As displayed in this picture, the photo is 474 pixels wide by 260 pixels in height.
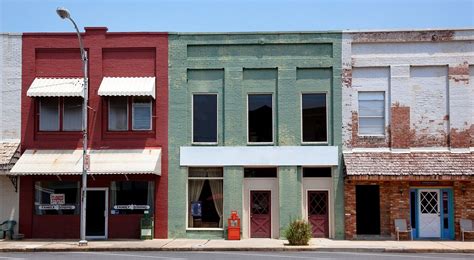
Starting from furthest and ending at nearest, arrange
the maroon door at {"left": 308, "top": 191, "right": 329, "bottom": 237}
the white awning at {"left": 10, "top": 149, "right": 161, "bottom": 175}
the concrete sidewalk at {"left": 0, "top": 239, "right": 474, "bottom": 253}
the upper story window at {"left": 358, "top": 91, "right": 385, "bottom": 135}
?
1. the upper story window at {"left": 358, "top": 91, "right": 385, "bottom": 135}
2. the maroon door at {"left": 308, "top": 191, "right": 329, "bottom": 237}
3. the white awning at {"left": 10, "top": 149, "right": 161, "bottom": 175}
4. the concrete sidewalk at {"left": 0, "top": 239, "right": 474, "bottom": 253}

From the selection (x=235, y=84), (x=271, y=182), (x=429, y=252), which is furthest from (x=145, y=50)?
(x=429, y=252)

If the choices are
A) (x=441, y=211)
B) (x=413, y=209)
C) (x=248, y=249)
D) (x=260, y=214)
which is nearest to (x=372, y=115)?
(x=413, y=209)

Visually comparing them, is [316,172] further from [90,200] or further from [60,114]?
[60,114]

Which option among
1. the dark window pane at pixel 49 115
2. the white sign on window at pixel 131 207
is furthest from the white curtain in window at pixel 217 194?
the dark window pane at pixel 49 115

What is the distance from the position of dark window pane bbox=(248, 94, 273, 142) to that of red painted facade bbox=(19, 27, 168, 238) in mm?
3498

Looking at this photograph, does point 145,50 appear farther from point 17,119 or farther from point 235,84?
point 17,119

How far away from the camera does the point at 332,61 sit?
25.8 metres

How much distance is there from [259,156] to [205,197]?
2.80 meters

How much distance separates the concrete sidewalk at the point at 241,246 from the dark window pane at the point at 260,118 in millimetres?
4338

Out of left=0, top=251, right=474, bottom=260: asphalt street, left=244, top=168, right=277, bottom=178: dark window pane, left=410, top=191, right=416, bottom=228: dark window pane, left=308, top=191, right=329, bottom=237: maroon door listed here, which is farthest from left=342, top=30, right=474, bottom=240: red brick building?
left=0, top=251, right=474, bottom=260: asphalt street

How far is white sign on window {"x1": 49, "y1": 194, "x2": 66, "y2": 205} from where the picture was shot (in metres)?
25.8

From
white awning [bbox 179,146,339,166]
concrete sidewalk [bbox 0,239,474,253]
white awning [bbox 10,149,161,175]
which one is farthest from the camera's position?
white awning [bbox 179,146,339,166]

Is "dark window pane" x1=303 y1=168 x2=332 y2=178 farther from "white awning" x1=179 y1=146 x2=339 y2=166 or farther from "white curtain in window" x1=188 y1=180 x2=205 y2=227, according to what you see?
"white curtain in window" x1=188 y1=180 x2=205 y2=227

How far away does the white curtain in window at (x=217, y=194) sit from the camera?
2574 centimetres
